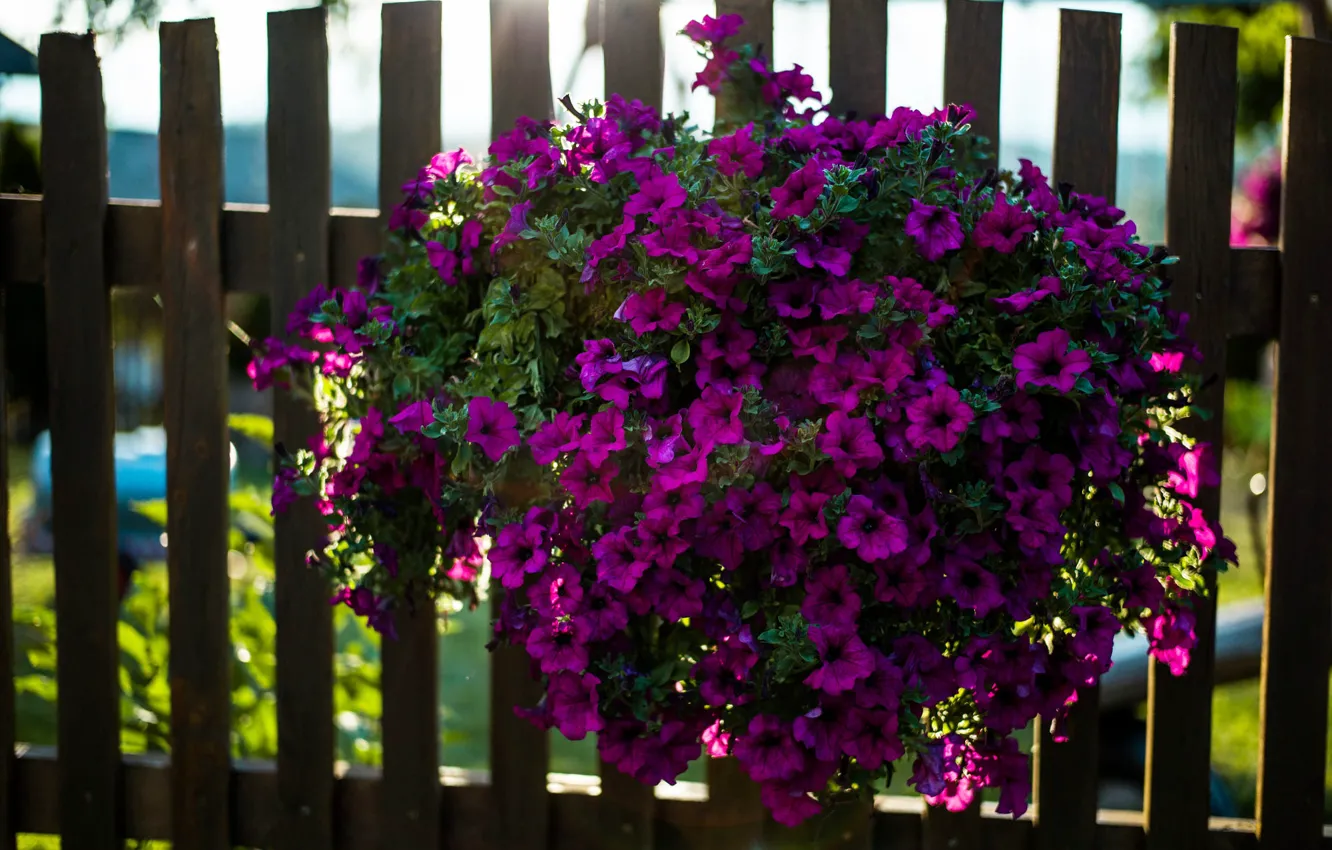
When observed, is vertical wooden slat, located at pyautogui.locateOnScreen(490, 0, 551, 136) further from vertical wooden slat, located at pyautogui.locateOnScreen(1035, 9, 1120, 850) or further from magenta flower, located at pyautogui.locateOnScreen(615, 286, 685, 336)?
vertical wooden slat, located at pyautogui.locateOnScreen(1035, 9, 1120, 850)

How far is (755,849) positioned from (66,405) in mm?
1628

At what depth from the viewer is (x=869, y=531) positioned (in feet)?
4.68

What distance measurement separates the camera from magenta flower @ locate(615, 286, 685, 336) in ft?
4.83

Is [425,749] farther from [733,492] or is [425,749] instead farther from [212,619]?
[733,492]

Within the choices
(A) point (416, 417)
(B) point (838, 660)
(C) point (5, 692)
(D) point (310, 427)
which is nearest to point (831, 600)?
(B) point (838, 660)

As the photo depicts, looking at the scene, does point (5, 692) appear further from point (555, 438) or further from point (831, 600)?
point (831, 600)

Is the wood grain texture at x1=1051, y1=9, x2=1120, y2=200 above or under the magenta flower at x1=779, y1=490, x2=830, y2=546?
above

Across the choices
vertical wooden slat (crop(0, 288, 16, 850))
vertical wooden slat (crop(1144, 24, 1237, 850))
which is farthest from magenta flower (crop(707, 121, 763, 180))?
vertical wooden slat (crop(0, 288, 16, 850))

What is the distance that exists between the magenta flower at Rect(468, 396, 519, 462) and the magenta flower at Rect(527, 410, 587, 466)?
3 cm

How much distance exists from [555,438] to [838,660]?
0.45 metres

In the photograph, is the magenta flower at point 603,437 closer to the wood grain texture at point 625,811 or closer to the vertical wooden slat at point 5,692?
the wood grain texture at point 625,811

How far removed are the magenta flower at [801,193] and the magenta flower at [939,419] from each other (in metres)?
0.29

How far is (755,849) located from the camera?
80.7 inches

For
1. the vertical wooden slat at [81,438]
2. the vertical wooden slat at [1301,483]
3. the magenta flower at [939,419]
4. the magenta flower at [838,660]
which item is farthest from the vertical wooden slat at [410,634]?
the vertical wooden slat at [1301,483]
